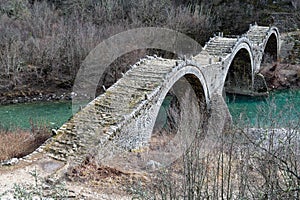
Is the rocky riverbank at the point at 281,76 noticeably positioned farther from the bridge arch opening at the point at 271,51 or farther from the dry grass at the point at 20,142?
the dry grass at the point at 20,142

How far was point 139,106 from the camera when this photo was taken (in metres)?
13.3

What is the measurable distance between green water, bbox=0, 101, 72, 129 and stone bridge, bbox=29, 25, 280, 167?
7093 millimetres

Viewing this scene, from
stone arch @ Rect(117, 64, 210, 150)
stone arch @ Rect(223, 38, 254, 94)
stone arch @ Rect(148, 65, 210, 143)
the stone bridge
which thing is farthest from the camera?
stone arch @ Rect(223, 38, 254, 94)

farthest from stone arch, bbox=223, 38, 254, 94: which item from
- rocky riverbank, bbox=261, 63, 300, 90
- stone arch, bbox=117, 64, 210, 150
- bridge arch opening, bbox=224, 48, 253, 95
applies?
stone arch, bbox=117, 64, 210, 150

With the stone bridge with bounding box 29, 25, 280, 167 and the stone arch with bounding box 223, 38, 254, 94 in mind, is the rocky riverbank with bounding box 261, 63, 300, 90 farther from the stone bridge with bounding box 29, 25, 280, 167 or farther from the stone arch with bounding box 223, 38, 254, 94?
the stone bridge with bounding box 29, 25, 280, 167

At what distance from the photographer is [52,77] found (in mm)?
28500

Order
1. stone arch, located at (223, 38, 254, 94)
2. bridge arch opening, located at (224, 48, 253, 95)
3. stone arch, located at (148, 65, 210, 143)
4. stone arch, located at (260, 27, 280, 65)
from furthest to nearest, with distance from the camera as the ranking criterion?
stone arch, located at (260, 27, 280, 65) < bridge arch opening, located at (224, 48, 253, 95) < stone arch, located at (223, 38, 254, 94) < stone arch, located at (148, 65, 210, 143)

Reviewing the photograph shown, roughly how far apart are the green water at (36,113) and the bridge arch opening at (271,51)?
16.7 metres

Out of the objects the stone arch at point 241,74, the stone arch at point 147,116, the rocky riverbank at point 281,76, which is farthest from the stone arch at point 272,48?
the stone arch at point 147,116

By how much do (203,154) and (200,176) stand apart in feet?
4.83

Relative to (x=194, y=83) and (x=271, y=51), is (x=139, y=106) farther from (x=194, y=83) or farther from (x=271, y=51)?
(x=271, y=51)

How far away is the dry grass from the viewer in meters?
12.2

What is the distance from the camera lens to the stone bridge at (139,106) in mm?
11578

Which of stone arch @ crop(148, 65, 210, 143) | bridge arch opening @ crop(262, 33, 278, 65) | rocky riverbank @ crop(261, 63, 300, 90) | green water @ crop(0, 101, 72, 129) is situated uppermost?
bridge arch opening @ crop(262, 33, 278, 65)
